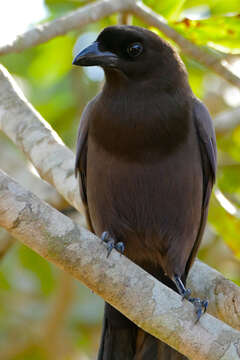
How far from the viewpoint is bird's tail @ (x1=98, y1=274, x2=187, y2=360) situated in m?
4.31

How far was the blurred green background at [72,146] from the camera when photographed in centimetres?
525

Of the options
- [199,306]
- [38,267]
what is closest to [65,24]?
[199,306]

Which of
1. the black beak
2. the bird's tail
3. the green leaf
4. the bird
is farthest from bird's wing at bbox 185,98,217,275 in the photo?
the green leaf

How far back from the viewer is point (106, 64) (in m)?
4.11

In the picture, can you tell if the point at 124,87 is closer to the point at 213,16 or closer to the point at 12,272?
the point at 213,16

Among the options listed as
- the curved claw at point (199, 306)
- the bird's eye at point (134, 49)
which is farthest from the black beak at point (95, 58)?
the curved claw at point (199, 306)

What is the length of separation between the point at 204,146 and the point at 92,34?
301 cm

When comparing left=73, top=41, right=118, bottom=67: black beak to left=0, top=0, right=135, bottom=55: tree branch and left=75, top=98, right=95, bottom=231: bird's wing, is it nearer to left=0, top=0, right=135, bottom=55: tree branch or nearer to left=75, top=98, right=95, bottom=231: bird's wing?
left=75, top=98, right=95, bottom=231: bird's wing

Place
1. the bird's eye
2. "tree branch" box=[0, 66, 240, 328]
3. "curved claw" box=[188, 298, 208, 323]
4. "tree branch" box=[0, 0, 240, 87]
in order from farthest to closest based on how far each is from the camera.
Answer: "tree branch" box=[0, 0, 240, 87]
"tree branch" box=[0, 66, 240, 328]
the bird's eye
"curved claw" box=[188, 298, 208, 323]

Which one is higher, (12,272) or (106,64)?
(106,64)

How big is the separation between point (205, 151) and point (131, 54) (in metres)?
0.79

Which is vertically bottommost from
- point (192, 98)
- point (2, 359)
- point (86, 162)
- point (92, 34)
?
Result: point (2, 359)

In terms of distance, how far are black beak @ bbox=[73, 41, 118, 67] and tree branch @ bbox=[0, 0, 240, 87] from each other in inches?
23.7

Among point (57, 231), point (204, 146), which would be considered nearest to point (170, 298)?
point (57, 231)
